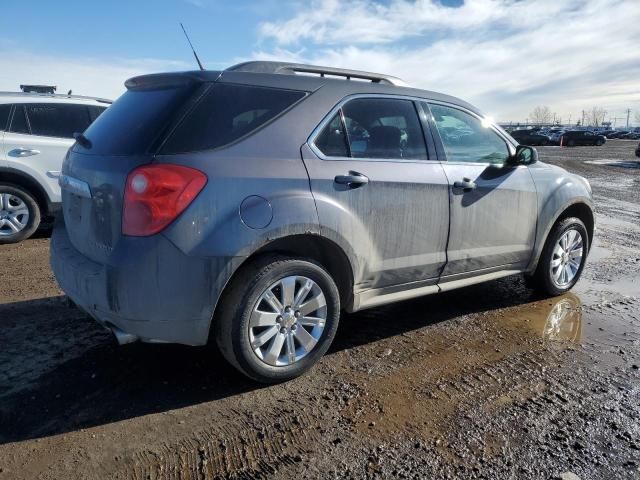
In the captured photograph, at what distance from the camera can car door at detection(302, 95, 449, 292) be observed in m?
3.20

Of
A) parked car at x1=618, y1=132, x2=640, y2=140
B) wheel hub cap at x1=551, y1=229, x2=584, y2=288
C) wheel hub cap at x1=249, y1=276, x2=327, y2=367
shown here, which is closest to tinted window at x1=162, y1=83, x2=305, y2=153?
wheel hub cap at x1=249, y1=276, x2=327, y2=367

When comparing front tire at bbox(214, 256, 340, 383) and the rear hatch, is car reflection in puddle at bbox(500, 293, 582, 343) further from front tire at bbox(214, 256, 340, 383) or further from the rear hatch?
the rear hatch

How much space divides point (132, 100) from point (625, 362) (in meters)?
3.67

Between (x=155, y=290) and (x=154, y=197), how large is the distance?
0.47 m

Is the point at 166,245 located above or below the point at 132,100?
below

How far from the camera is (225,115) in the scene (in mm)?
2957

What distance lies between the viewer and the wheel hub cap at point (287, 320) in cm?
301

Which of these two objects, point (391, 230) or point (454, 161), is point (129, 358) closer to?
point (391, 230)

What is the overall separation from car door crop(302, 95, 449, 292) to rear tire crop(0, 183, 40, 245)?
4964 mm

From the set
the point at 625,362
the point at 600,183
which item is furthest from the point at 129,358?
the point at 600,183

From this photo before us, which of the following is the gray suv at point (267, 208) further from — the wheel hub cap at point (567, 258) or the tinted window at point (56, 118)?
the tinted window at point (56, 118)

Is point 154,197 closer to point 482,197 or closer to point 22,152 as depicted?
point 482,197

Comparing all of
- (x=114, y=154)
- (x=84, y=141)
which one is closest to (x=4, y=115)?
(x=84, y=141)

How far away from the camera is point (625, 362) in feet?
11.8
